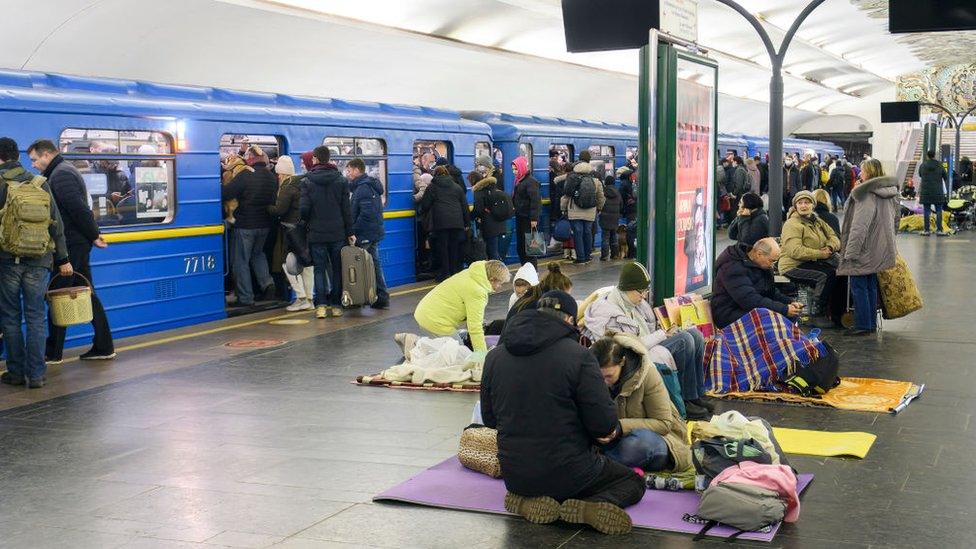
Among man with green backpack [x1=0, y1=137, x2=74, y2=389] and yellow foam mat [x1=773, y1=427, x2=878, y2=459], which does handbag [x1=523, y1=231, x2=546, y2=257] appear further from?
yellow foam mat [x1=773, y1=427, x2=878, y2=459]

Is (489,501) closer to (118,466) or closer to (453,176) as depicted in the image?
(118,466)

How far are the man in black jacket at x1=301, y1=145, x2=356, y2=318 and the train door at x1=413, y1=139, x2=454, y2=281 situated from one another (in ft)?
9.00

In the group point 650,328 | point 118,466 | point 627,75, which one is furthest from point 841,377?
point 627,75

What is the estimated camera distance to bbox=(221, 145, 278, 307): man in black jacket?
13.2m

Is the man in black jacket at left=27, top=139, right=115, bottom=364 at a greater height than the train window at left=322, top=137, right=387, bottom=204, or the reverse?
the train window at left=322, top=137, right=387, bottom=204

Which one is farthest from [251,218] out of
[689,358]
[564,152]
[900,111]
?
[900,111]

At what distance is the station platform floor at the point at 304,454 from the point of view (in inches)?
224

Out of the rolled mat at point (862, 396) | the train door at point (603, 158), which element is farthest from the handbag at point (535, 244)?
the rolled mat at point (862, 396)

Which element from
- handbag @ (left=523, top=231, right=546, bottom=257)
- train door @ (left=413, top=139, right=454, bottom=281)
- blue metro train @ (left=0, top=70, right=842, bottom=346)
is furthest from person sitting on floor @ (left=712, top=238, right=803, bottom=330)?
handbag @ (left=523, top=231, right=546, bottom=257)

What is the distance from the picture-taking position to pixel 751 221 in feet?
40.2

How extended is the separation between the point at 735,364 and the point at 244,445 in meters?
3.86

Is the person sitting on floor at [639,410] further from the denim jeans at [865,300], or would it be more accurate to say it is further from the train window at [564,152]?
the train window at [564,152]

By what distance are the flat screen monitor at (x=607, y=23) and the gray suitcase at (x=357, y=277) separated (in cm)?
365

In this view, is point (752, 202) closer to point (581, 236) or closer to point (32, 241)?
point (32, 241)
